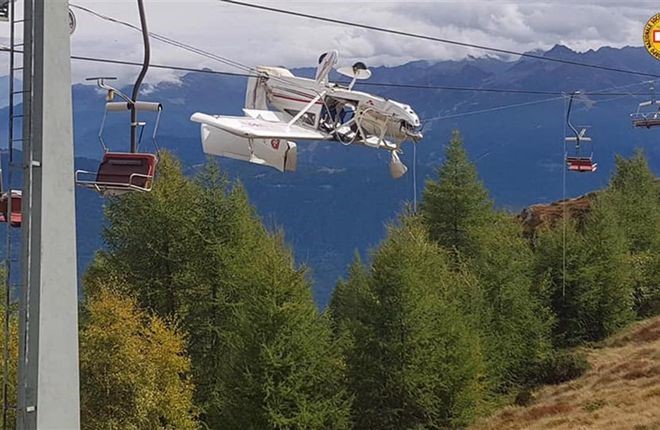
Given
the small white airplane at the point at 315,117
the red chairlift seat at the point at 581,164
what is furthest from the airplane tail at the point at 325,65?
the red chairlift seat at the point at 581,164

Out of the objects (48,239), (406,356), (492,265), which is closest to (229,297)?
(406,356)

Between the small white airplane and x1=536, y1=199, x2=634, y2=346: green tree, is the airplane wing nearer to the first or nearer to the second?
the small white airplane

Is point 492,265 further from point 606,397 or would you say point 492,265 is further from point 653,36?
point 653,36

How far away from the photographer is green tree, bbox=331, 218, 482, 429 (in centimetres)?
3073

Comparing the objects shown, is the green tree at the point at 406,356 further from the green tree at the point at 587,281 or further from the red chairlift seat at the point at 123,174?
the red chairlift seat at the point at 123,174

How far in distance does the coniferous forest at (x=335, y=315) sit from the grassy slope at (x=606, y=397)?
131 centimetres

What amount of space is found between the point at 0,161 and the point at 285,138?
13.5ft

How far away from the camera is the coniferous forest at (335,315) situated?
26812mm

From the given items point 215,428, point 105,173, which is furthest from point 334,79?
point 215,428

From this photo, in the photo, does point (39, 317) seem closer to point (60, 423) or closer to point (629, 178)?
point (60, 423)

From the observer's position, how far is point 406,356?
3075 cm

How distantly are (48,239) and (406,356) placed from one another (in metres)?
25.4

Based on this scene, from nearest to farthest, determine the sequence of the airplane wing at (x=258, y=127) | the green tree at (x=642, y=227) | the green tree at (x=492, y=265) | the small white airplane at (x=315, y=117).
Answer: the airplane wing at (x=258, y=127) → the small white airplane at (x=315, y=117) → the green tree at (x=492, y=265) → the green tree at (x=642, y=227)

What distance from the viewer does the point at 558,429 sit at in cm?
2798
